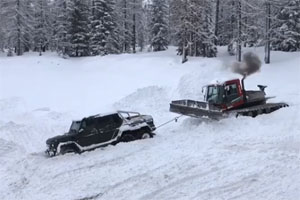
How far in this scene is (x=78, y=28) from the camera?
47.7m

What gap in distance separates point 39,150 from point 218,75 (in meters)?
17.0

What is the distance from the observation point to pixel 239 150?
13.9 metres

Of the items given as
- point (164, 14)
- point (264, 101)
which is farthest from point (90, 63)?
point (264, 101)

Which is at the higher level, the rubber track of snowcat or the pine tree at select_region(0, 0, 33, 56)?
the pine tree at select_region(0, 0, 33, 56)

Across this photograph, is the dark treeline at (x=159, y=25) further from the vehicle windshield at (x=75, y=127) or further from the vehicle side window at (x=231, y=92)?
the vehicle windshield at (x=75, y=127)

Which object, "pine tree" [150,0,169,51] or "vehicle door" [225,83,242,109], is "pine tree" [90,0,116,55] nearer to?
"pine tree" [150,0,169,51]

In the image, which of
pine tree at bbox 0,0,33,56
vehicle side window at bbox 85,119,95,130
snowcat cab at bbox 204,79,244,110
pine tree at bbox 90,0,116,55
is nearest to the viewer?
vehicle side window at bbox 85,119,95,130

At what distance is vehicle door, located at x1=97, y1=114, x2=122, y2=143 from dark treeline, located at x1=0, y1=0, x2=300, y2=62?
890 inches

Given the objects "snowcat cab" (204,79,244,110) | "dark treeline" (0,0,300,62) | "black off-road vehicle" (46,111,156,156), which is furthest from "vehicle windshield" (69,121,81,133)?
"dark treeline" (0,0,300,62)

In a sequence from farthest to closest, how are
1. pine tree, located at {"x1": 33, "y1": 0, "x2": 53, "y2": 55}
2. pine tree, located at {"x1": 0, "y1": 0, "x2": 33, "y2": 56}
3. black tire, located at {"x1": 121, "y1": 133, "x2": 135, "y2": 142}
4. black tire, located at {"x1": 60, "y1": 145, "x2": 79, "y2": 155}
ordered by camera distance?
pine tree, located at {"x1": 33, "y1": 0, "x2": 53, "y2": 55} → pine tree, located at {"x1": 0, "y1": 0, "x2": 33, "y2": 56} → black tire, located at {"x1": 121, "y1": 133, "x2": 135, "y2": 142} → black tire, located at {"x1": 60, "y1": 145, "x2": 79, "y2": 155}

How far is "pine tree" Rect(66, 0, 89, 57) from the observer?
47562 millimetres

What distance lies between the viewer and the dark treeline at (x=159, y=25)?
39.2 metres

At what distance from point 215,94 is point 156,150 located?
219 inches

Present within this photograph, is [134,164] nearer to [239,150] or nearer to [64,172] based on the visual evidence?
[64,172]
